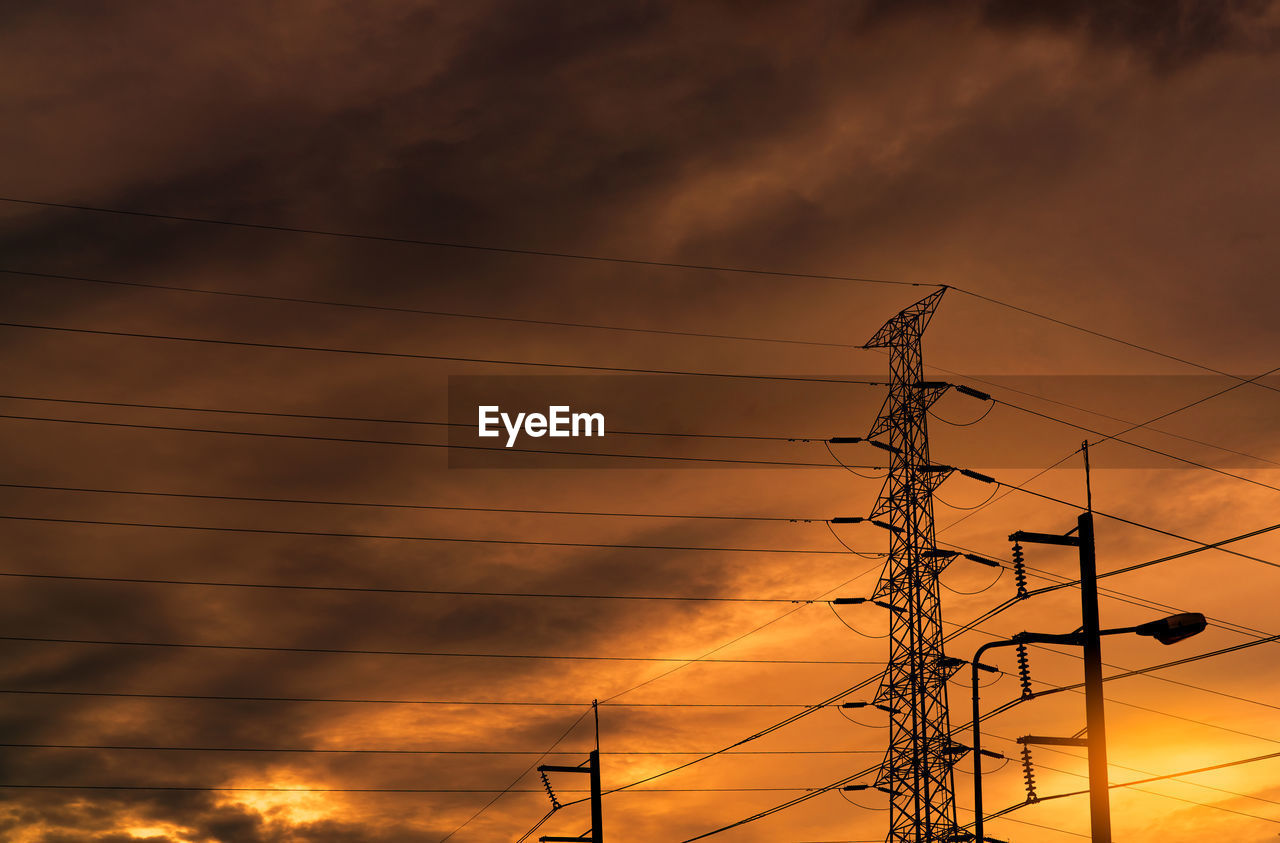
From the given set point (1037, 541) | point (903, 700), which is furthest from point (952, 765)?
point (1037, 541)

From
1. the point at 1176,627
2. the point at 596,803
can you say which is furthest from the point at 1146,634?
the point at 596,803

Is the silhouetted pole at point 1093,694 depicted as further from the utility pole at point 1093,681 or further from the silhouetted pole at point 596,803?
the silhouetted pole at point 596,803

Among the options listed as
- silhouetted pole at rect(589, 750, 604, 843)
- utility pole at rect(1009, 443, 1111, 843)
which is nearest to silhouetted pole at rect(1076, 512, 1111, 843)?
utility pole at rect(1009, 443, 1111, 843)

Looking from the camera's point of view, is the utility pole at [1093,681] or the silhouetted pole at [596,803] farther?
the silhouetted pole at [596,803]

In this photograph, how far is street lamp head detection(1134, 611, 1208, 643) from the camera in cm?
2562

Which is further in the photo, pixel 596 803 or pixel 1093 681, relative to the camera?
pixel 596 803

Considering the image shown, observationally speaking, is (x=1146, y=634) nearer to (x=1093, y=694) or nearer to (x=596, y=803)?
(x=1093, y=694)

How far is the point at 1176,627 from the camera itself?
26141 millimetres

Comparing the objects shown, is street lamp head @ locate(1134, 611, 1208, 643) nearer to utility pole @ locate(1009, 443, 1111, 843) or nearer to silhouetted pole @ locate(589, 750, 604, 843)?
utility pole @ locate(1009, 443, 1111, 843)

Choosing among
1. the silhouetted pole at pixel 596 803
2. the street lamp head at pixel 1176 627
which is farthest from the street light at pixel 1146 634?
the silhouetted pole at pixel 596 803

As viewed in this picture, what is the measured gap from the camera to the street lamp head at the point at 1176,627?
25625 mm

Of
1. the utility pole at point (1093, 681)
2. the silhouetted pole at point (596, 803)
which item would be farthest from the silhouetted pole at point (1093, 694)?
the silhouetted pole at point (596, 803)

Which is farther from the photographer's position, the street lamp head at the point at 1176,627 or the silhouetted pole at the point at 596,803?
the silhouetted pole at the point at 596,803

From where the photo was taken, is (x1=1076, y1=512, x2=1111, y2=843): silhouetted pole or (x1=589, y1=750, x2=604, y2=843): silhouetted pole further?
(x1=589, y1=750, x2=604, y2=843): silhouetted pole
